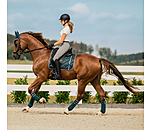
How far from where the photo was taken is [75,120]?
6.28 m

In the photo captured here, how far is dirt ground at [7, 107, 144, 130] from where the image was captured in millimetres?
5624

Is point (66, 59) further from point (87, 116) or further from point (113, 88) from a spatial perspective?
point (113, 88)

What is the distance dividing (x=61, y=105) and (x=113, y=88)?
6.75 feet

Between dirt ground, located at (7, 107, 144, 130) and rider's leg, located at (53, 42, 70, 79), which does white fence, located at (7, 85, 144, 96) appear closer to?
dirt ground, located at (7, 107, 144, 130)

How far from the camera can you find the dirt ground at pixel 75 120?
562 cm

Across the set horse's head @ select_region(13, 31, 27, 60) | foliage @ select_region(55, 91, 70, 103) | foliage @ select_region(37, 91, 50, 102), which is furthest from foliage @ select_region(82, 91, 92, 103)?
horse's head @ select_region(13, 31, 27, 60)

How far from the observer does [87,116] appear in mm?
6812

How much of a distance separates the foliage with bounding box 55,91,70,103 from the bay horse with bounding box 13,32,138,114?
5.61 feet

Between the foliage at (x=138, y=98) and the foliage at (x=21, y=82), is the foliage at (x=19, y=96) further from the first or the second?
the foliage at (x=138, y=98)

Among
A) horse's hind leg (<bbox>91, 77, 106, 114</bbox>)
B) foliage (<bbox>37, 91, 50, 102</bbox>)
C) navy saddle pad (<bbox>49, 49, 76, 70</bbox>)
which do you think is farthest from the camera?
foliage (<bbox>37, 91, 50, 102</bbox>)

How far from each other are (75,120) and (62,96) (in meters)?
2.44

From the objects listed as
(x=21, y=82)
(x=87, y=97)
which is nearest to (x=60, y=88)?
(x=87, y=97)

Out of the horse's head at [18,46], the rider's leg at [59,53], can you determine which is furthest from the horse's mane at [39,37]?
the rider's leg at [59,53]

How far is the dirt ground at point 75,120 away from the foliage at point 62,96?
1126mm
